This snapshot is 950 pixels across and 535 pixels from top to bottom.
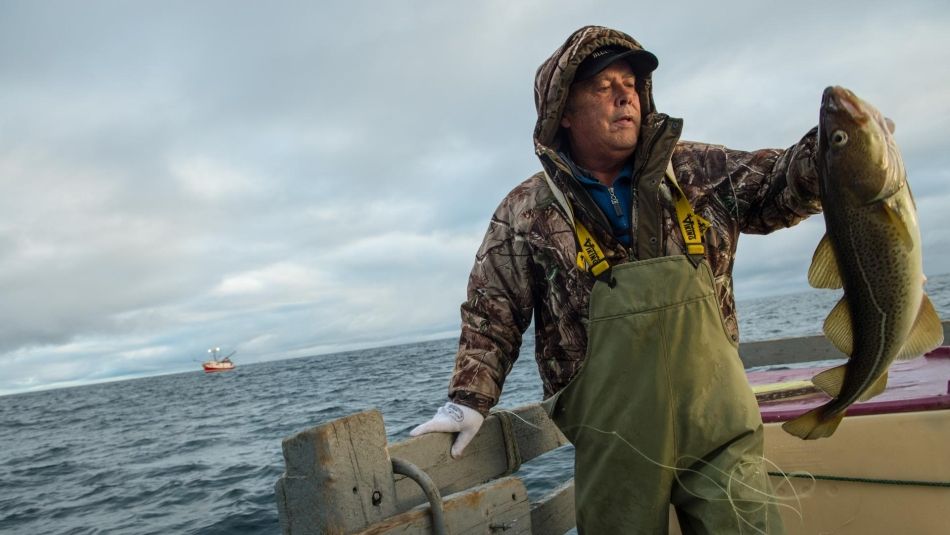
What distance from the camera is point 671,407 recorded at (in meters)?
2.40

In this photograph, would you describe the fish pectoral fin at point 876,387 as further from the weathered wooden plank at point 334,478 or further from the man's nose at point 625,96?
the weathered wooden plank at point 334,478

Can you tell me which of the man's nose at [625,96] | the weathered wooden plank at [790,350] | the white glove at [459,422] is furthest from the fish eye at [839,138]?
the weathered wooden plank at [790,350]

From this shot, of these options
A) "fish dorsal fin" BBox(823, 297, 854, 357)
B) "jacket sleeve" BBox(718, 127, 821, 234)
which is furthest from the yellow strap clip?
"fish dorsal fin" BBox(823, 297, 854, 357)

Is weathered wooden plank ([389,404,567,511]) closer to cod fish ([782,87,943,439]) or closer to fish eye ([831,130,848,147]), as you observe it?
cod fish ([782,87,943,439])

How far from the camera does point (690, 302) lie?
2.45 metres

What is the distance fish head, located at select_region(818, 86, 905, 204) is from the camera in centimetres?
195

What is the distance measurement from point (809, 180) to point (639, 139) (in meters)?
0.76

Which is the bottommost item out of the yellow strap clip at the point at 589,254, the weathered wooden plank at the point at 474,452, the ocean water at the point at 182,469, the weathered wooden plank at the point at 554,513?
the ocean water at the point at 182,469

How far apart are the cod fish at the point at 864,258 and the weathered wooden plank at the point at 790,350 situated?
366cm

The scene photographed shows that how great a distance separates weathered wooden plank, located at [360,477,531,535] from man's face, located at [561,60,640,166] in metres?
1.54

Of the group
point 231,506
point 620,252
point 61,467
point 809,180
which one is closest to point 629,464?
point 620,252

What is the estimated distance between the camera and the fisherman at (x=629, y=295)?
2.41 meters

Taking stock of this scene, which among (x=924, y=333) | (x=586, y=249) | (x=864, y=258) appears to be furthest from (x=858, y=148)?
(x=586, y=249)

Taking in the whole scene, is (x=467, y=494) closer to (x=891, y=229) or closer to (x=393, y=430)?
(x=891, y=229)
